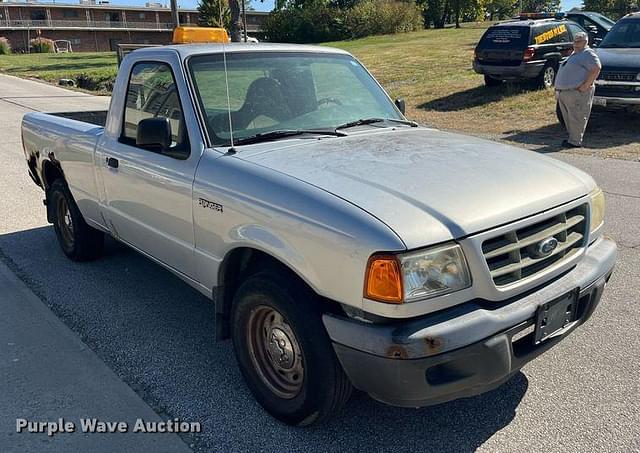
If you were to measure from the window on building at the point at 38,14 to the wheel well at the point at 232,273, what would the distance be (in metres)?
89.0

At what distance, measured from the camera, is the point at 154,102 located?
161 inches

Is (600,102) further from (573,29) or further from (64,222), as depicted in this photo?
(64,222)

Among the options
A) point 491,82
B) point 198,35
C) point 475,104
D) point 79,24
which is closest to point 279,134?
point 198,35

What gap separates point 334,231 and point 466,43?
32.0m

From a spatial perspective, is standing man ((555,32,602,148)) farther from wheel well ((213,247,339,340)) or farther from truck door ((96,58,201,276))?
wheel well ((213,247,339,340))

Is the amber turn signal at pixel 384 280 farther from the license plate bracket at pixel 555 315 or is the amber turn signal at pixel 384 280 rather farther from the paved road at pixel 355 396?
the paved road at pixel 355 396

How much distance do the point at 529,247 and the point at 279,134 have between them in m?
1.63

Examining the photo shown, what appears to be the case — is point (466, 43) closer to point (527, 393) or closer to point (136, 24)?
point (527, 393)

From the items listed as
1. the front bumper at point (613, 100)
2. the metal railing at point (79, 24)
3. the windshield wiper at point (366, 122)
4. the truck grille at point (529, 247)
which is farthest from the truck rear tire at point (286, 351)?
the metal railing at point (79, 24)

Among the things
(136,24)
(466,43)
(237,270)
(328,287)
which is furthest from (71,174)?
(136,24)

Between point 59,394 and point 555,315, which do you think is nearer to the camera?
point 555,315

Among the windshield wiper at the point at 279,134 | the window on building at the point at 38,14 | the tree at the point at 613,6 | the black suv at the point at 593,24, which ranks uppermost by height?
the window on building at the point at 38,14

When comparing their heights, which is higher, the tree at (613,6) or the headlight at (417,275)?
the tree at (613,6)

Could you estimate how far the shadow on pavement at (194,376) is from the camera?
9.78ft
